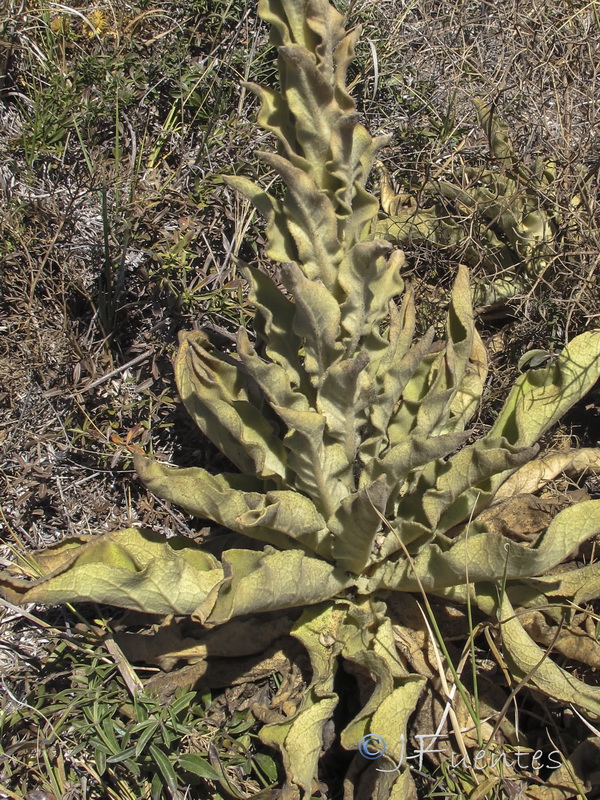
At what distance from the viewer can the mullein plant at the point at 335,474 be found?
196cm

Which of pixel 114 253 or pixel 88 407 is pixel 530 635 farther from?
pixel 114 253

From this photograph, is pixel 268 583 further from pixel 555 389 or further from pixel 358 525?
pixel 555 389

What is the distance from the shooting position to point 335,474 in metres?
2.29

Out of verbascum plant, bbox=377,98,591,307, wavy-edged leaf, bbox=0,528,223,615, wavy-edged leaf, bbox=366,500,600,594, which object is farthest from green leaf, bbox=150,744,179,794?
verbascum plant, bbox=377,98,591,307

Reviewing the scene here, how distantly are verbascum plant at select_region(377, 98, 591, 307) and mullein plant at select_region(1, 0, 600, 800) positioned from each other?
26.3 inches

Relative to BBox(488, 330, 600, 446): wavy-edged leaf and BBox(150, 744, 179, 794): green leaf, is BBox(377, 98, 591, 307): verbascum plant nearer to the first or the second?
BBox(488, 330, 600, 446): wavy-edged leaf

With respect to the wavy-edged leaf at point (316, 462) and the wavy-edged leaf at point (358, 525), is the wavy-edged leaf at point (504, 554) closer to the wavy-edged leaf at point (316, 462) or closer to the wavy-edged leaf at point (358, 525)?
the wavy-edged leaf at point (358, 525)

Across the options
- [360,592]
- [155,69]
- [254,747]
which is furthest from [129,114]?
[254,747]

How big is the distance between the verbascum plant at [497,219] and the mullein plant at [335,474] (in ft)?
2.19

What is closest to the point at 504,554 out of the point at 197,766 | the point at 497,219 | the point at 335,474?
the point at 335,474

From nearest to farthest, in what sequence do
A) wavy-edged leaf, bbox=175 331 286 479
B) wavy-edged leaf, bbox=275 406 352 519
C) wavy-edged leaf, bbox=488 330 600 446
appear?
1. wavy-edged leaf, bbox=275 406 352 519
2. wavy-edged leaf, bbox=175 331 286 479
3. wavy-edged leaf, bbox=488 330 600 446

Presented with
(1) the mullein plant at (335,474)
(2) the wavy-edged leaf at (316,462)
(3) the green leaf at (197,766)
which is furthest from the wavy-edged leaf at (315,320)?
(3) the green leaf at (197,766)

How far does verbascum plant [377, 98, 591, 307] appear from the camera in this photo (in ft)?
10.1

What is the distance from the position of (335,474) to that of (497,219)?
137 centimetres
